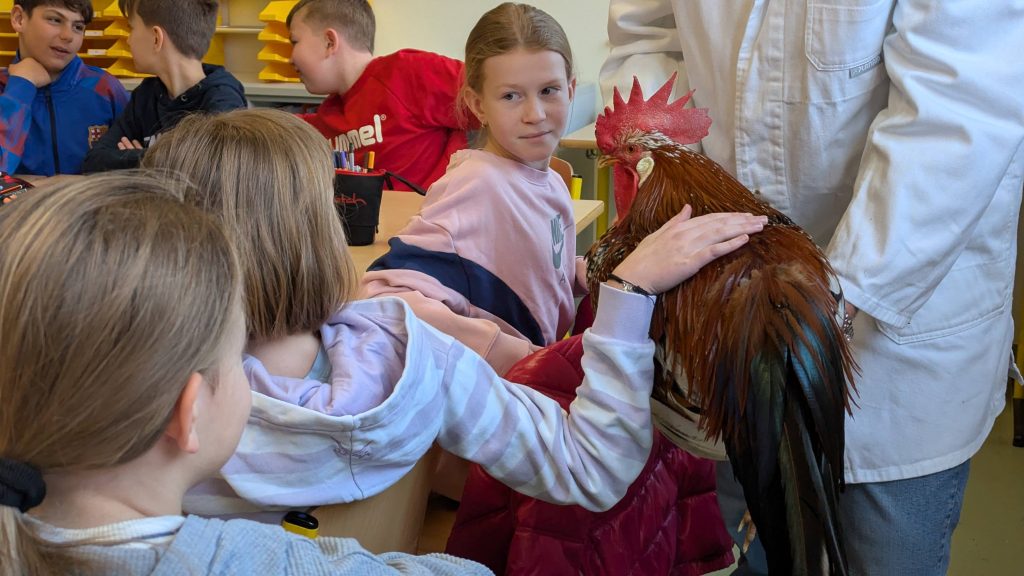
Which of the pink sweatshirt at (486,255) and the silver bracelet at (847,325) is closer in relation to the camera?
the silver bracelet at (847,325)

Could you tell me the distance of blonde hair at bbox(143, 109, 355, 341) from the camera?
108 centimetres

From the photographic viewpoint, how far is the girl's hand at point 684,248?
1.07 m

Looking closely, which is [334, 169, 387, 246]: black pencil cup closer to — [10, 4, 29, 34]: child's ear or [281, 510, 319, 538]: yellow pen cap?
[281, 510, 319, 538]: yellow pen cap

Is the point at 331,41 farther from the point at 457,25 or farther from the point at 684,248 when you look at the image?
the point at 684,248

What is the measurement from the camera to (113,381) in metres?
0.71

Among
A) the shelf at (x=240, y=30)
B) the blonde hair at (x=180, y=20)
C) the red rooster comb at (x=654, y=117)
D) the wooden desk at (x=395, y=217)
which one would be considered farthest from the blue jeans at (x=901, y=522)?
the shelf at (x=240, y=30)

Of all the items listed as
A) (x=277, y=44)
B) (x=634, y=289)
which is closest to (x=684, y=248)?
(x=634, y=289)

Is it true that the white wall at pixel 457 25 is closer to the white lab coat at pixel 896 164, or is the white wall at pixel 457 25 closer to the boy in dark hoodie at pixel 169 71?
the boy in dark hoodie at pixel 169 71

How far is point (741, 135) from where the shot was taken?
1230mm

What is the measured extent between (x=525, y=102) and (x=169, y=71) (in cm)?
197

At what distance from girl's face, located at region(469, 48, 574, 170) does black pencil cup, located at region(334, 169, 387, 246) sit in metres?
0.35

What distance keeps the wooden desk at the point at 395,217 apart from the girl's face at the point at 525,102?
261 millimetres

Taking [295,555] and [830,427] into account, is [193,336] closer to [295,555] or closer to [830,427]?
[295,555]

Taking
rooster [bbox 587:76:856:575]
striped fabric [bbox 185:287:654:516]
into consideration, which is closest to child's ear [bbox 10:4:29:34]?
striped fabric [bbox 185:287:654:516]
